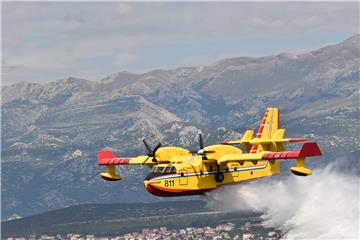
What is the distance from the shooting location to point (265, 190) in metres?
108

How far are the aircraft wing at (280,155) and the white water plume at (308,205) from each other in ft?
29.9

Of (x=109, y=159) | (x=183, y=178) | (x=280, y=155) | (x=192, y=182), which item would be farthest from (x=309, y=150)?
(x=109, y=159)

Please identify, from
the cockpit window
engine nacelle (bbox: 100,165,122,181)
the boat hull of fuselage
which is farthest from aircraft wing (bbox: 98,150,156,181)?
the boat hull of fuselage

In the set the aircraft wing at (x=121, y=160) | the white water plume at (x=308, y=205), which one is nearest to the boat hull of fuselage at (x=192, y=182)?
the white water plume at (x=308, y=205)

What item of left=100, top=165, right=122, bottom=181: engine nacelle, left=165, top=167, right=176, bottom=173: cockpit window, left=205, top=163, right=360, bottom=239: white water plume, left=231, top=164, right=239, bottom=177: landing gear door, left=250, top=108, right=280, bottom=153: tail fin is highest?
left=250, top=108, right=280, bottom=153: tail fin

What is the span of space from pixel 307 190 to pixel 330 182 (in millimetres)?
3561

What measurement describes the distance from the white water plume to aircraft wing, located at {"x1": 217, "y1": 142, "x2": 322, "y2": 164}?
9.11m

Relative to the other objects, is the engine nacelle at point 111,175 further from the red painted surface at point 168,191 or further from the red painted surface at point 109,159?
the red painted surface at point 168,191

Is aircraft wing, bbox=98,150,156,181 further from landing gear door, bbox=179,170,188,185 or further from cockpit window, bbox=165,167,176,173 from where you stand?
landing gear door, bbox=179,170,188,185

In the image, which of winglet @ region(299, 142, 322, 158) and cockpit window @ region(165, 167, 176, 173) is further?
cockpit window @ region(165, 167, 176, 173)

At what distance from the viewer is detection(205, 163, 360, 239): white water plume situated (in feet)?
349

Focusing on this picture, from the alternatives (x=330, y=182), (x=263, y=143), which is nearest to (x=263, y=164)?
(x=263, y=143)

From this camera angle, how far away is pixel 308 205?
110m

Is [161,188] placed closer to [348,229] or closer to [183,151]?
[183,151]
